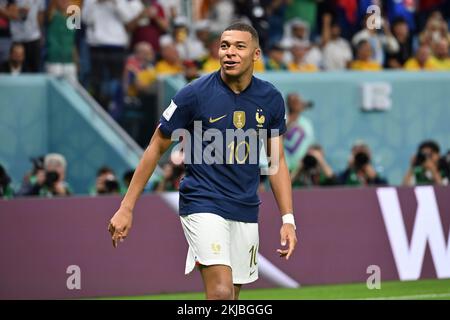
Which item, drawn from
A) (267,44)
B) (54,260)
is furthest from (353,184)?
(54,260)

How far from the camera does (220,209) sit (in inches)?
343

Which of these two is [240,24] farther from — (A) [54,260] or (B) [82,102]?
(B) [82,102]

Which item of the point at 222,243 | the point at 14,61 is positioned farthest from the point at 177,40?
the point at 222,243

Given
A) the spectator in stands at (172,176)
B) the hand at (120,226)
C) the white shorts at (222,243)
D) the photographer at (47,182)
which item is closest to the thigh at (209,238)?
the white shorts at (222,243)

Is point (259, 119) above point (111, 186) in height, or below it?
above

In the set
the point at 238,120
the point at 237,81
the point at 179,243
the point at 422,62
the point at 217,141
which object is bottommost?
the point at 179,243

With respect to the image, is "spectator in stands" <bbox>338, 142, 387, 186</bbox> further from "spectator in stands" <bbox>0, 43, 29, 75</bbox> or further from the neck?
the neck

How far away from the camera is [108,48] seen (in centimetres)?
1822

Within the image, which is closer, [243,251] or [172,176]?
[243,251]

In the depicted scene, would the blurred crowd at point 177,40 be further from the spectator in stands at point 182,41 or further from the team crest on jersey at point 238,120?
the team crest on jersey at point 238,120

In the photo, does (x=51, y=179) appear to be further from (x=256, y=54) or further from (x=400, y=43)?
(x=400, y=43)

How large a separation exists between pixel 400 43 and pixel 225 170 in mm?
12268

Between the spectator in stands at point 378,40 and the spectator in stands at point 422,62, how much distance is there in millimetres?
317

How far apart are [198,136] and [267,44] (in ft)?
36.4
